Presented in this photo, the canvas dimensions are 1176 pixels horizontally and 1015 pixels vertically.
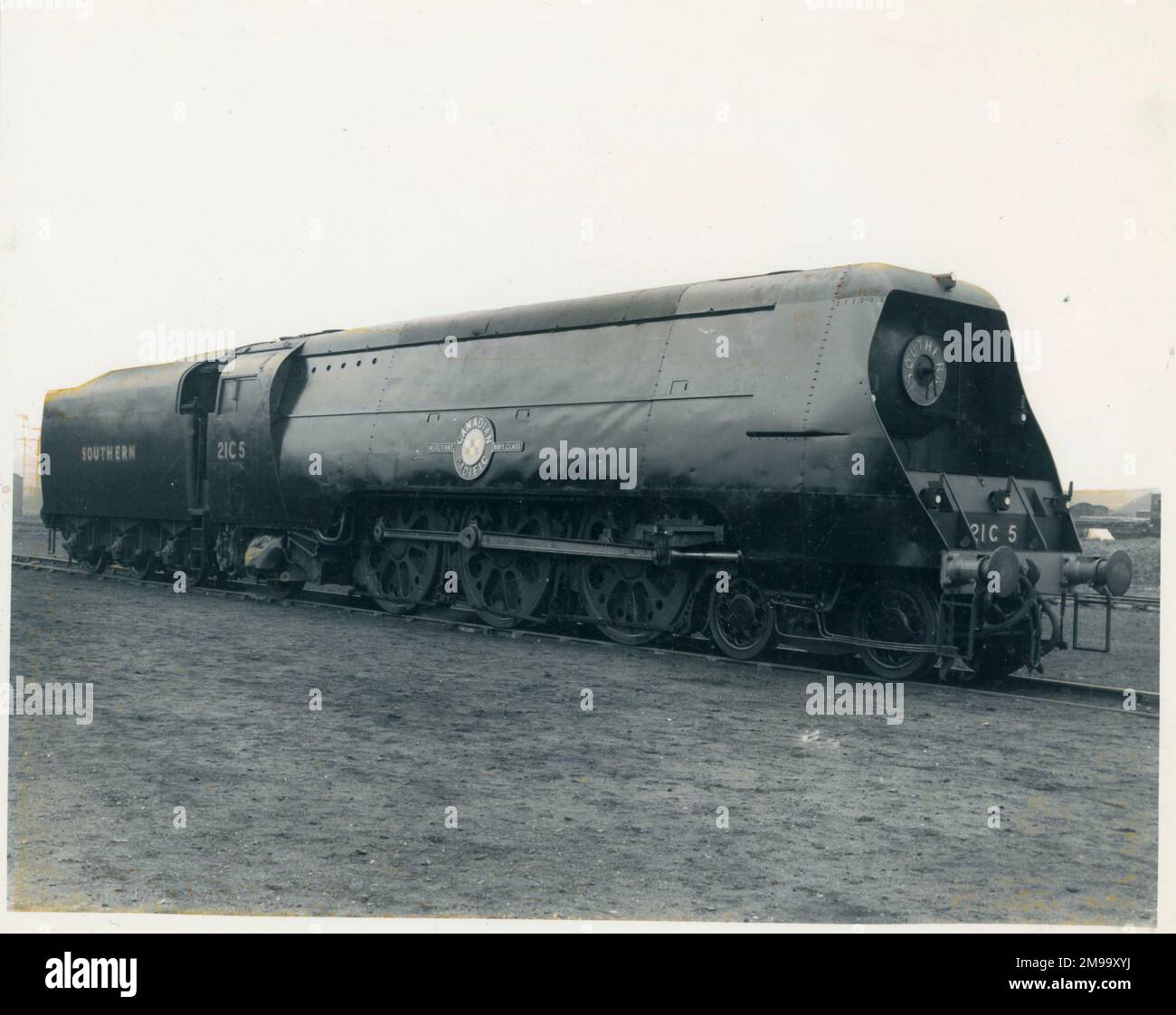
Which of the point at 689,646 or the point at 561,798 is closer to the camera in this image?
the point at 561,798

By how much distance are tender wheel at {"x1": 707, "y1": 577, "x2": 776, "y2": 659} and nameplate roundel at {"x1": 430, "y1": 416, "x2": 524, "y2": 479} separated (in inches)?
121

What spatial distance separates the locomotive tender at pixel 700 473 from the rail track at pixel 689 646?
0.25m

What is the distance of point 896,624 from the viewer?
32.3 ft

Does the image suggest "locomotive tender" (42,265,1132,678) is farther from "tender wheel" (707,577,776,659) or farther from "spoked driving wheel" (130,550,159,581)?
"spoked driving wheel" (130,550,159,581)

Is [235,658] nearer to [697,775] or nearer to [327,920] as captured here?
[697,775]

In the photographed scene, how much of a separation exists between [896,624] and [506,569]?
500cm

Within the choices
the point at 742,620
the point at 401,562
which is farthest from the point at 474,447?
the point at 742,620

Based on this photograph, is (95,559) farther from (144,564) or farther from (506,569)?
(506,569)

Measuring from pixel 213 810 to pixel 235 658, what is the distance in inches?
185

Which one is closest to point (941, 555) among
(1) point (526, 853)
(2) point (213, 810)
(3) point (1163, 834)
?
(3) point (1163, 834)

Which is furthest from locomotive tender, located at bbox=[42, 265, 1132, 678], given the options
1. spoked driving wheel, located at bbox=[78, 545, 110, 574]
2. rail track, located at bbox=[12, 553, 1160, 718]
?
spoked driving wheel, located at bbox=[78, 545, 110, 574]

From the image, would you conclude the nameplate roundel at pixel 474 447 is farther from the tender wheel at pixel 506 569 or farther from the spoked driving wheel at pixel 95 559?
the spoked driving wheel at pixel 95 559

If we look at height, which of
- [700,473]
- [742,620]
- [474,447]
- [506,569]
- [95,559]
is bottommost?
[95,559]

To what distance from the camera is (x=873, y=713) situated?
837cm
